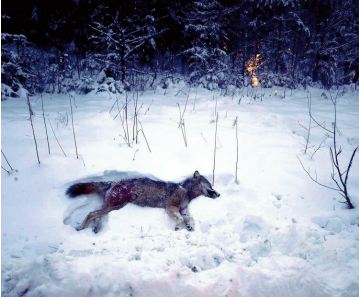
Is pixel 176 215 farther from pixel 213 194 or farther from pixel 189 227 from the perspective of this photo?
pixel 213 194

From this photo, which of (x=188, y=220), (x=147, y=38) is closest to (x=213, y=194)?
(x=188, y=220)

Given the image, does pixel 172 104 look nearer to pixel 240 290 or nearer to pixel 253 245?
pixel 253 245

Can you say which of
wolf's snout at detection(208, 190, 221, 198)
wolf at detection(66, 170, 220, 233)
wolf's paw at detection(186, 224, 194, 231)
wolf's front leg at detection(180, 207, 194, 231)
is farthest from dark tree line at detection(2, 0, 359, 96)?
wolf's paw at detection(186, 224, 194, 231)

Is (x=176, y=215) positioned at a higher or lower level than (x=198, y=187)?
lower

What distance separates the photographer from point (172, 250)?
2768 mm

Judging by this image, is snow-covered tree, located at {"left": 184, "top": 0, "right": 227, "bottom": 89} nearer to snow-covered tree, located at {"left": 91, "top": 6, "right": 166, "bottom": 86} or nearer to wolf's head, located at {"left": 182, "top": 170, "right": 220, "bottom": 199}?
snow-covered tree, located at {"left": 91, "top": 6, "right": 166, "bottom": 86}

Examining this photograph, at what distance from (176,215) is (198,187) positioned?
555 mm

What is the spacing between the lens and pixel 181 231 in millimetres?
3066

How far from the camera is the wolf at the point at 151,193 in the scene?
344 cm

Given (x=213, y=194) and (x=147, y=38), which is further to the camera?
(x=147, y=38)

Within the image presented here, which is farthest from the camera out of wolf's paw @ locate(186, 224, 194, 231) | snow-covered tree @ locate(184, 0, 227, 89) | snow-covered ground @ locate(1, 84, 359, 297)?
snow-covered tree @ locate(184, 0, 227, 89)

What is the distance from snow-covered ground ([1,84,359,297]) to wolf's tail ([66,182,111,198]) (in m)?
0.08

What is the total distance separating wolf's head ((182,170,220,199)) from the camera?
12.2 ft

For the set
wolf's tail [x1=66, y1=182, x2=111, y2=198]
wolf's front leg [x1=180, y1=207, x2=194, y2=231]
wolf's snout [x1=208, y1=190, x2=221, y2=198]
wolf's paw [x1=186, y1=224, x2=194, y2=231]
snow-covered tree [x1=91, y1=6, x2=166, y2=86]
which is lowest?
wolf's paw [x1=186, y1=224, x2=194, y2=231]
